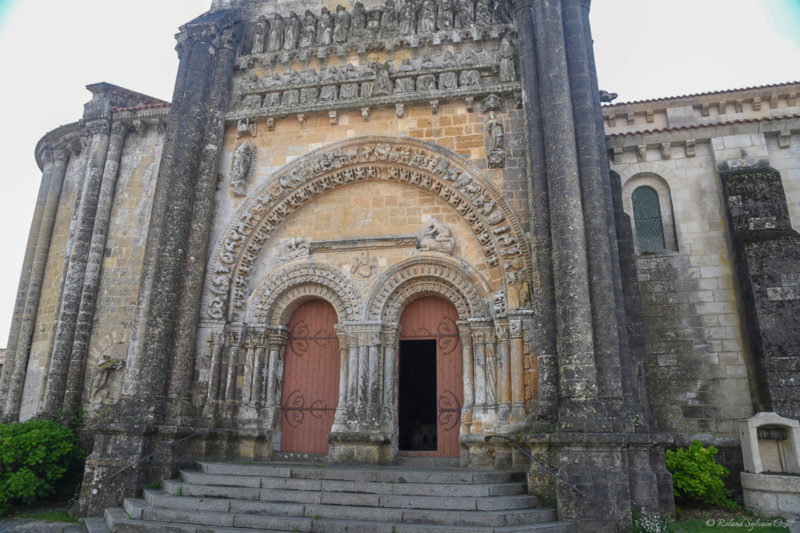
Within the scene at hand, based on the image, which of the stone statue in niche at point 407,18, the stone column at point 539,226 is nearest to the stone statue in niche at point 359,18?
the stone statue in niche at point 407,18

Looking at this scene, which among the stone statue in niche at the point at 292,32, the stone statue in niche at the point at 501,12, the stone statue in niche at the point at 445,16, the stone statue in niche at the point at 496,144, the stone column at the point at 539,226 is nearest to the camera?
the stone column at the point at 539,226

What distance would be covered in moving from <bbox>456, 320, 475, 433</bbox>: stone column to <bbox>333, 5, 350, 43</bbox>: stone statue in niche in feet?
21.7

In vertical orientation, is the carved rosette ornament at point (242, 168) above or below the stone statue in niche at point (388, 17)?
below

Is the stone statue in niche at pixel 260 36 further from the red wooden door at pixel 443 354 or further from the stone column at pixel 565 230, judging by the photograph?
the red wooden door at pixel 443 354

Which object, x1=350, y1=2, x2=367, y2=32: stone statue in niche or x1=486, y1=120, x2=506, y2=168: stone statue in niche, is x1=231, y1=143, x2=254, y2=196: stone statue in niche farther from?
x1=486, y1=120, x2=506, y2=168: stone statue in niche

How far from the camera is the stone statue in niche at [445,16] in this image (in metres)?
11.5

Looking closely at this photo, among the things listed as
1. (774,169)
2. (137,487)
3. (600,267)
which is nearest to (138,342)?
(137,487)

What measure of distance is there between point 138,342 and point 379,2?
28.5 ft

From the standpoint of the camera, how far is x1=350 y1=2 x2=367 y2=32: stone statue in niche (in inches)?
470

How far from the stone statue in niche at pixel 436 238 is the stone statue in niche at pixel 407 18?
4.18 metres

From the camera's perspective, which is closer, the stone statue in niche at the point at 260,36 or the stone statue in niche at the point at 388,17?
the stone statue in niche at the point at 388,17

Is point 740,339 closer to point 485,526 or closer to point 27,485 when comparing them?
point 485,526

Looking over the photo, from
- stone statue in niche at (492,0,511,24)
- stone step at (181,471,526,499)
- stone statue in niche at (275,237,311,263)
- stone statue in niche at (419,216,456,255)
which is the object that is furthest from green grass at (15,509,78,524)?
stone statue in niche at (492,0,511,24)

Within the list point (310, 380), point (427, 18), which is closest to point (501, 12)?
point (427, 18)
